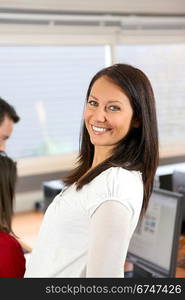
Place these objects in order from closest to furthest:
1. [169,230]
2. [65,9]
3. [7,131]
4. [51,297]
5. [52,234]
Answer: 1. [52,234]
2. [51,297]
3. [169,230]
4. [7,131]
5. [65,9]

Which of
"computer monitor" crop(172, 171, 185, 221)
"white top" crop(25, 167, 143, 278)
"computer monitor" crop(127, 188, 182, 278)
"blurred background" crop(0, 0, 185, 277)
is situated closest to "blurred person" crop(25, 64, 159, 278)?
"white top" crop(25, 167, 143, 278)

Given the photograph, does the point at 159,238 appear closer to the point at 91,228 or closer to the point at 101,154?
the point at 101,154

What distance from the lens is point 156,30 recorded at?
3564 mm

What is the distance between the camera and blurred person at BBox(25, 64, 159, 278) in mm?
891

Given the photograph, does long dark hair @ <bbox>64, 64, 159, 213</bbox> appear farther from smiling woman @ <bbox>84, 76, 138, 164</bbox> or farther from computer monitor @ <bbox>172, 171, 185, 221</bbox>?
computer monitor @ <bbox>172, 171, 185, 221</bbox>

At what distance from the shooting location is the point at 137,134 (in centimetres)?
106

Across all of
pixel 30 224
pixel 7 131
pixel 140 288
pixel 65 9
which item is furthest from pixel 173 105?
pixel 140 288

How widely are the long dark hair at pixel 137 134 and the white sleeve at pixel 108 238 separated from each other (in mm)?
118

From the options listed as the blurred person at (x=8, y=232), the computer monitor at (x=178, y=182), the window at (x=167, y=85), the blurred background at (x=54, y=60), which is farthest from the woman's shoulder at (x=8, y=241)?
the window at (x=167, y=85)

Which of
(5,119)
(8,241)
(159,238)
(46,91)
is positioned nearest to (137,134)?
(8,241)

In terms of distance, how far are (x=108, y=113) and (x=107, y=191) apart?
18cm

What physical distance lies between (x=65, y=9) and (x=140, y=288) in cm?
235

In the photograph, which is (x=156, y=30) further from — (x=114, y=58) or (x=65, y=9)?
(x=65, y=9)

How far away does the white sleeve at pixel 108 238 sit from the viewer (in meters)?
0.88
